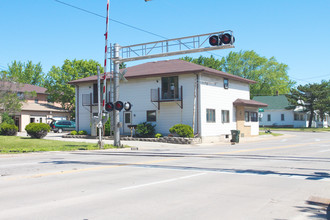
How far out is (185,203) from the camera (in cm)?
656

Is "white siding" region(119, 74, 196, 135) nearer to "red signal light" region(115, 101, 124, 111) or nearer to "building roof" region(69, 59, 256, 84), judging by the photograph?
"building roof" region(69, 59, 256, 84)

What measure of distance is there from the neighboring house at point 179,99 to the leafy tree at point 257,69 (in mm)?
40306

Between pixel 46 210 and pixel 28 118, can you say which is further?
pixel 28 118

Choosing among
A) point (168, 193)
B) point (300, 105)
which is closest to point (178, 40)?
point (168, 193)

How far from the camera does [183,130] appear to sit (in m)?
29.5

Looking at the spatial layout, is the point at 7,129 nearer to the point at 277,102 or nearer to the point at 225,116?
the point at 225,116

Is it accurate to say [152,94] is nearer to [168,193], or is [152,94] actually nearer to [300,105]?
[168,193]

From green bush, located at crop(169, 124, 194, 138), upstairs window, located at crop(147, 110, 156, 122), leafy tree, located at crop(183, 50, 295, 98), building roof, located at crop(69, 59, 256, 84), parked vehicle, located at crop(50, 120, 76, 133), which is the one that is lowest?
green bush, located at crop(169, 124, 194, 138)

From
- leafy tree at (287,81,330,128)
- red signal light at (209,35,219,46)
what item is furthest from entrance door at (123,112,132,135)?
leafy tree at (287,81,330,128)

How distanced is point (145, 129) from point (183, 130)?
4.08m

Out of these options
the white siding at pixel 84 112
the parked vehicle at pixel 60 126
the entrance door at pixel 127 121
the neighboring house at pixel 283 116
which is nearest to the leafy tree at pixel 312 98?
the neighboring house at pixel 283 116

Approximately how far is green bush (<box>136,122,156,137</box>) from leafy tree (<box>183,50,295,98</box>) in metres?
46.3

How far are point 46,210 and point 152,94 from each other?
27047mm

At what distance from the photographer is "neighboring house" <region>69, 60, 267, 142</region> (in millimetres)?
31203
